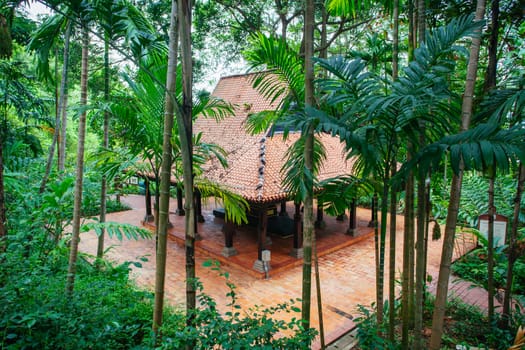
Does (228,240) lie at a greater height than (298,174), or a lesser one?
lesser

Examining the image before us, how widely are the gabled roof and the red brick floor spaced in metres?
1.78

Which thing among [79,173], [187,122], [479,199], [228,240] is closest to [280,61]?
[187,122]

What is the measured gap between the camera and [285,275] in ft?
24.0

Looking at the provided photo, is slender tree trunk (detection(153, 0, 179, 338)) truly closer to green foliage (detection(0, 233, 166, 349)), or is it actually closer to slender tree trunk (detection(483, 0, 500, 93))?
green foliage (detection(0, 233, 166, 349))

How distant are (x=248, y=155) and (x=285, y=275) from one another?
9.92 feet

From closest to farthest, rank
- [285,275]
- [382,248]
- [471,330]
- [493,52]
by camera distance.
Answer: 1. [382,248]
2. [493,52]
3. [471,330]
4. [285,275]

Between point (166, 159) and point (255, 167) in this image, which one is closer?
point (166, 159)

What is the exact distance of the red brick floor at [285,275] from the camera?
5.98 meters

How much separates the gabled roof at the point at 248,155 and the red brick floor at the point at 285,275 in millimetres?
1777

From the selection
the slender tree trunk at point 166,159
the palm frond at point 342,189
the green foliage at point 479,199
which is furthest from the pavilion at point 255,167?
the slender tree trunk at point 166,159

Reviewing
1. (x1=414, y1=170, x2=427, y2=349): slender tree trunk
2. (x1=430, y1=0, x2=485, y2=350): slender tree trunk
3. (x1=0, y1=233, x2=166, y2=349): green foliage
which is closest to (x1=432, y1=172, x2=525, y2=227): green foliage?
(x1=414, y1=170, x2=427, y2=349): slender tree trunk

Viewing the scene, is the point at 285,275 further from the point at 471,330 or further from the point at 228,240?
the point at 471,330

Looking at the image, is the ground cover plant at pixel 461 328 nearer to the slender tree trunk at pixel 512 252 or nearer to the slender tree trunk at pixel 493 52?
the slender tree trunk at pixel 512 252

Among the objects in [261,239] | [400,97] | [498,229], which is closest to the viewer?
[400,97]
